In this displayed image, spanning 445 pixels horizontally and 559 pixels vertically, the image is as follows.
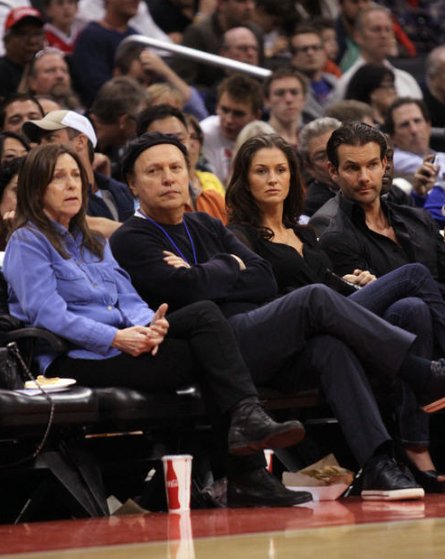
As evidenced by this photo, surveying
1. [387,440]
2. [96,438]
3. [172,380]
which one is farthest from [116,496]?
[387,440]

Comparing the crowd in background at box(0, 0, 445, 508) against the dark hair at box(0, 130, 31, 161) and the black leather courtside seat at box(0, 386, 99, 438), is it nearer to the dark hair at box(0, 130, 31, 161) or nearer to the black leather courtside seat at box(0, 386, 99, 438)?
the dark hair at box(0, 130, 31, 161)

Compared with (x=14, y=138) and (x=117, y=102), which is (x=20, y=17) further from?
(x=14, y=138)

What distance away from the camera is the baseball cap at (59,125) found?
22.3 feet

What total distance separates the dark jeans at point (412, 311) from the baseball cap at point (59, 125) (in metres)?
1.52

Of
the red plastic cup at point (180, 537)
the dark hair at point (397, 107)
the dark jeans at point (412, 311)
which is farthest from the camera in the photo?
the dark hair at point (397, 107)

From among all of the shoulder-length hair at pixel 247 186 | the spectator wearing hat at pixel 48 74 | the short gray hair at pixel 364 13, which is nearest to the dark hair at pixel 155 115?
the shoulder-length hair at pixel 247 186

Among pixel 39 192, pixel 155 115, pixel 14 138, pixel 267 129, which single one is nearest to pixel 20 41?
pixel 267 129

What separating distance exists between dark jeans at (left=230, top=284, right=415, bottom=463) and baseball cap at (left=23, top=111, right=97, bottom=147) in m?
1.54

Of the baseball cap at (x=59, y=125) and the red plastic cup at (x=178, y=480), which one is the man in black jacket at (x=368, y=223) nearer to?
the baseball cap at (x=59, y=125)

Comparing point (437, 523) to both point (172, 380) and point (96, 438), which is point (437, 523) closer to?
point (172, 380)

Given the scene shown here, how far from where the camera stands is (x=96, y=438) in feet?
19.0

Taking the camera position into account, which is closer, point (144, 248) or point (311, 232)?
point (144, 248)

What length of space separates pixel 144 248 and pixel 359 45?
21.9ft

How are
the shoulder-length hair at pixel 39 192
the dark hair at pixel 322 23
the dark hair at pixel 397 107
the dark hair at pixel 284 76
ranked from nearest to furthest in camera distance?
the shoulder-length hair at pixel 39 192
the dark hair at pixel 397 107
the dark hair at pixel 284 76
the dark hair at pixel 322 23
